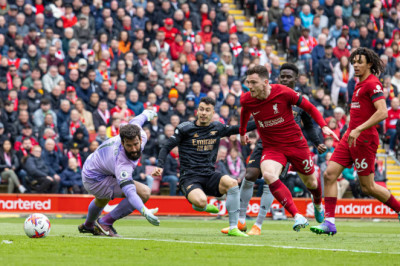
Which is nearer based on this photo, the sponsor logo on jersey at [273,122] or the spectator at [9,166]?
the sponsor logo on jersey at [273,122]

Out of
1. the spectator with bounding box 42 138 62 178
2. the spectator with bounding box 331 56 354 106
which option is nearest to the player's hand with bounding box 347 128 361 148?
the spectator with bounding box 42 138 62 178

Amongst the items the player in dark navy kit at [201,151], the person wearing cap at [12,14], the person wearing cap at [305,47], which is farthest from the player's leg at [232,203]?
the person wearing cap at [305,47]

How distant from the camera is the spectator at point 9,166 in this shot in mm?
18312

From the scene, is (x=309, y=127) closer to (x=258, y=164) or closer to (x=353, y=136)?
(x=258, y=164)

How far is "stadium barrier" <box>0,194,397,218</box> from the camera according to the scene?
18.3 meters

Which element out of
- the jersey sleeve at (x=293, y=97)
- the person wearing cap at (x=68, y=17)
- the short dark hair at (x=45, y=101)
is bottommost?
the short dark hair at (x=45, y=101)

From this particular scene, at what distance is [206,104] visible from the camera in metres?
11.7

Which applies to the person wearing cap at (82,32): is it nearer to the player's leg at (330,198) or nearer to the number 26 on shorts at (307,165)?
the number 26 on shorts at (307,165)

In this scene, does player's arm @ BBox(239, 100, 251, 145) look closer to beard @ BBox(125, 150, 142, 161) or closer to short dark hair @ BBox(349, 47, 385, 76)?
short dark hair @ BBox(349, 47, 385, 76)

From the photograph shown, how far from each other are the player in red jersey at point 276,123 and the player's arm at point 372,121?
66 cm

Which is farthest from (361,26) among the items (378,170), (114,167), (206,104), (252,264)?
(252,264)

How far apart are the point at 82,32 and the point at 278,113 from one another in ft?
38.0

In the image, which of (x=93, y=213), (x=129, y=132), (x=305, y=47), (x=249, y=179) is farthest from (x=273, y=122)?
(x=305, y=47)

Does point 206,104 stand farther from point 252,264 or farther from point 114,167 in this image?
point 252,264
